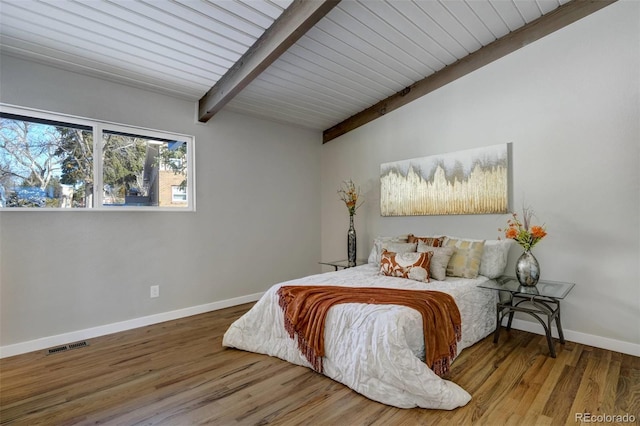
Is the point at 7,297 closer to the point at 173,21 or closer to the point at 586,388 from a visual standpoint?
the point at 173,21

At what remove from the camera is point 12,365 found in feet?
8.36

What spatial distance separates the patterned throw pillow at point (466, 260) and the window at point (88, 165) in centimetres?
301

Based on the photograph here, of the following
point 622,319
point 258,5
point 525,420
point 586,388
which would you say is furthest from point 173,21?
point 622,319

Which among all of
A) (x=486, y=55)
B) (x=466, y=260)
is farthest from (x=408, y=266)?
(x=486, y=55)

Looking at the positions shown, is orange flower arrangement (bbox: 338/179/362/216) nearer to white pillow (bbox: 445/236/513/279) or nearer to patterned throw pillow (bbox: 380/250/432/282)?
patterned throw pillow (bbox: 380/250/432/282)

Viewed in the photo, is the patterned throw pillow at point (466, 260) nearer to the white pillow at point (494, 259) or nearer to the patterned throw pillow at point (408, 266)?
the white pillow at point (494, 259)

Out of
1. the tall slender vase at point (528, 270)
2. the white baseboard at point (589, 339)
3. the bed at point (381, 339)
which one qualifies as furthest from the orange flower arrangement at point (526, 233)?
the white baseboard at point (589, 339)

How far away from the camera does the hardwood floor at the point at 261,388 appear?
1.85m

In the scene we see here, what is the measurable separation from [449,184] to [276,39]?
96.1 inches

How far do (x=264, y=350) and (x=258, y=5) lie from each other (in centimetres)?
275

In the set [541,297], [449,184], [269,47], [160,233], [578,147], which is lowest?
[541,297]

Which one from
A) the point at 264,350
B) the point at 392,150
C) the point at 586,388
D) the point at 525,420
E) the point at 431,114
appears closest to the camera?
the point at 525,420

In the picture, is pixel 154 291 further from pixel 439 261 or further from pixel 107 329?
pixel 439 261

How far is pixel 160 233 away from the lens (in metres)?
3.60
